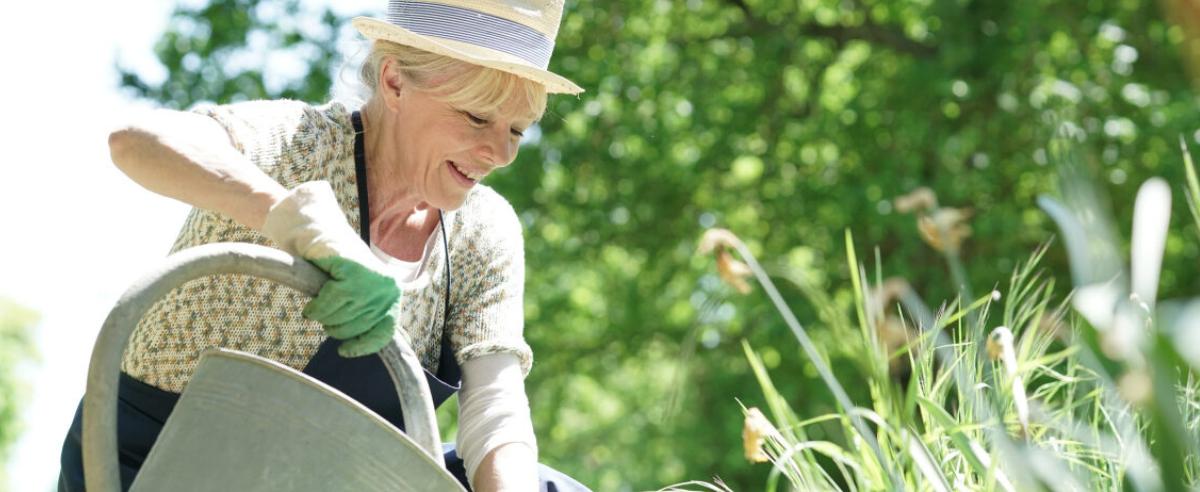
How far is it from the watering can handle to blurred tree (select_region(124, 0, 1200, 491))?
4967 millimetres

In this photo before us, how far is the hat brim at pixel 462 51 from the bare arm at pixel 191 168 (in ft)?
Answer: 1.34

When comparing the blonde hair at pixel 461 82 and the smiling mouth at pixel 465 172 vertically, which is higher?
the blonde hair at pixel 461 82

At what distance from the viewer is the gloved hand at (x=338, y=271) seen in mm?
1168

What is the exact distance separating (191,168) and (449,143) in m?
0.51

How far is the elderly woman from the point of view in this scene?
1.70 meters

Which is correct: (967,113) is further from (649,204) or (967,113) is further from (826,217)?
(649,204)

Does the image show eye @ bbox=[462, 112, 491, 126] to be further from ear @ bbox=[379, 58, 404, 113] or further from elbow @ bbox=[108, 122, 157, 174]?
elbow @ bbox=[108, 122, 157, 174]

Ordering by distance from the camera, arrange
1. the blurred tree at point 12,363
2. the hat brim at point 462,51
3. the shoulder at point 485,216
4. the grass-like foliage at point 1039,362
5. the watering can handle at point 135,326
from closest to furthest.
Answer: the grass-like foliage at point 1039,362
the watering can handle at point 135,326
the hat brim at point 462,51
the shoulder at point 485,216
the blurred tree at point 12,363

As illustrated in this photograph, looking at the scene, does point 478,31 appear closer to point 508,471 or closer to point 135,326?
point 508,471

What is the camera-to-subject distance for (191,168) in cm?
137

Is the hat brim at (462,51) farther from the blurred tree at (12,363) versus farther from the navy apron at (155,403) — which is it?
the blurred tree at (12,363)

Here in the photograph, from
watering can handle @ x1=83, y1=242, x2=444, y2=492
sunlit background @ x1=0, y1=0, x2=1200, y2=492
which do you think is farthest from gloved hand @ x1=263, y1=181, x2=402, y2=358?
sunlit background @ x1=0, y1=0, x2=1200, y2=492

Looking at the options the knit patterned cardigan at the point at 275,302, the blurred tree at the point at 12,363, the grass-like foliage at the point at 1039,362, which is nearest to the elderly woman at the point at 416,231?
the knit patterned cardigan at the point at 275,302

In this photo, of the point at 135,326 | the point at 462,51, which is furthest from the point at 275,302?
the point at 135,326
